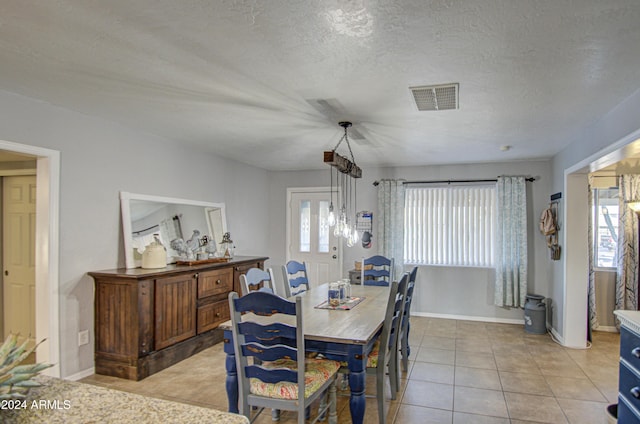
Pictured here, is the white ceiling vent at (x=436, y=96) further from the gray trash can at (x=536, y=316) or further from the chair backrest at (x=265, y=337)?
the gray trash can at (x=536, y=316)

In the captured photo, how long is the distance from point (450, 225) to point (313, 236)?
90.8 inches

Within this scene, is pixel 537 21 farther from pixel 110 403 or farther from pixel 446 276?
pixel 446 276

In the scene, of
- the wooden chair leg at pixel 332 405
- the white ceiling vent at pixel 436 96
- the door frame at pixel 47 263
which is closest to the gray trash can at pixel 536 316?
the white ceiling vent at pixel 436 96

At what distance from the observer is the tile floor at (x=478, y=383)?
2.97 m

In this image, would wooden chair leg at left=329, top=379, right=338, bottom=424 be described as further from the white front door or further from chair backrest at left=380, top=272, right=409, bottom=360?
the white front door

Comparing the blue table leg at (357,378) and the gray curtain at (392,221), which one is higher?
the gray curtain at (392,221)

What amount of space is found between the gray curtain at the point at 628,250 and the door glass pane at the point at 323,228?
4.21m

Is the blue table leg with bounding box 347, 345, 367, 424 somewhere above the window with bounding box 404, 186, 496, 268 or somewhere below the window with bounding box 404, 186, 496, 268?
below

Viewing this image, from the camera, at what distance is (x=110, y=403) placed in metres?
1.18

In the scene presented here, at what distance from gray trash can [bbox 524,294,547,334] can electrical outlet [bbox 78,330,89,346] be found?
5252 mm

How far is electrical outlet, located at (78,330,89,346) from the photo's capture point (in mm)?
3470

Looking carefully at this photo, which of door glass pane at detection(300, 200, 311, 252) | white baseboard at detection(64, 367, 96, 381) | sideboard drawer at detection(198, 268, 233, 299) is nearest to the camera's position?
white baseboard at detection(64, 367, 96, 381)

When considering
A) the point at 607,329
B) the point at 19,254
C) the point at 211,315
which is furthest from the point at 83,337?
the point at 607,329

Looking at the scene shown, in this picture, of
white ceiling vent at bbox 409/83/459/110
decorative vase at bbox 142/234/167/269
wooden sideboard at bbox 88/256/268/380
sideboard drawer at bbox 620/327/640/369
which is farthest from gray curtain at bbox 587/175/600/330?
decorative vase at bbox 142/234/167/269
